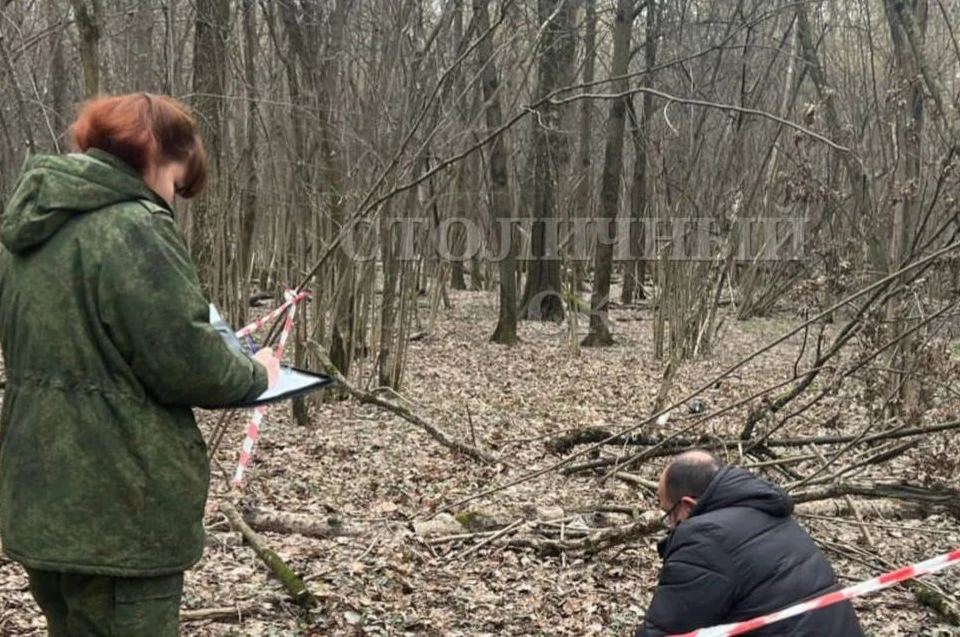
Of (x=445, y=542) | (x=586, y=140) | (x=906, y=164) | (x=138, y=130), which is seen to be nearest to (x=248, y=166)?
(x=586, y=140)

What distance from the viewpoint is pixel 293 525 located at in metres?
4.80

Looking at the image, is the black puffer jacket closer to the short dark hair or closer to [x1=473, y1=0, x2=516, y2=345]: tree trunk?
the short dark hair

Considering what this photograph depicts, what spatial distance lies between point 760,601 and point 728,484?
347 millimetres

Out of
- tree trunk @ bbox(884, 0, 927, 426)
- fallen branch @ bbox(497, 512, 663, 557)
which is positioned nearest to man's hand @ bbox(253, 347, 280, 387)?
fallen branch @ bbox(497, 512, 663, 557)

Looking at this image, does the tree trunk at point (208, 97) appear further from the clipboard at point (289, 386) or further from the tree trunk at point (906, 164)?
the clipboard at point (289, 386)

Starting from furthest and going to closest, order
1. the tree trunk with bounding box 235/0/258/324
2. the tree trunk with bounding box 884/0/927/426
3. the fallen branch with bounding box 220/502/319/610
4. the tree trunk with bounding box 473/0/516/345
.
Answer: the tree trunk with bounding box 473/0/516/345 → the tree trunk with bounding box 235/0/258/324 → the tree trunk with bounding box 884/0/927/426 → the fallen branch with bounding box 220/502/319/610

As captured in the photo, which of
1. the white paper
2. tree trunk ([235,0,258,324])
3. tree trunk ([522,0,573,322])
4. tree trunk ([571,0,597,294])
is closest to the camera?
→ the white paper

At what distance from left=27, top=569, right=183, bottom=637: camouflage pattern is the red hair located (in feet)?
2.84

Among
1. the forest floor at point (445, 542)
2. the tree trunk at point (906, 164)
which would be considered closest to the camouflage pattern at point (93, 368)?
the forest floor at point (445, 542)

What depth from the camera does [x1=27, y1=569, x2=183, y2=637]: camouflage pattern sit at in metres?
1.84

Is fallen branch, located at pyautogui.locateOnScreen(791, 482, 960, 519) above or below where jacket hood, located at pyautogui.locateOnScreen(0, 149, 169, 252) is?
below

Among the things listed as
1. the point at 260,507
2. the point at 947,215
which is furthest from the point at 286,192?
the point at 947,215

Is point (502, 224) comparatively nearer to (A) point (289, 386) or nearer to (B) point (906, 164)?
(B) point (906, 164)

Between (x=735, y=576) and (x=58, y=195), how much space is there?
6.72 feet
